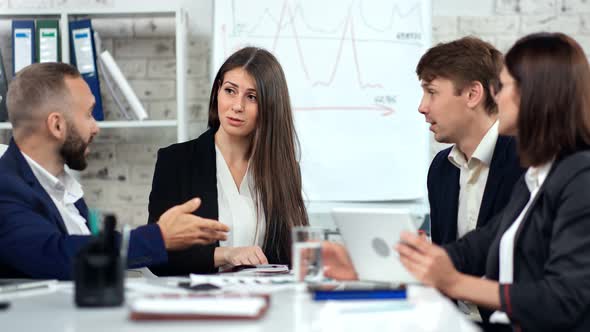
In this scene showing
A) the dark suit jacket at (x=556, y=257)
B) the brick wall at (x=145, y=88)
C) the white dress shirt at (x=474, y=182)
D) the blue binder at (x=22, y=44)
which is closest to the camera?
the dark suit jacket at (x=556, y=257)

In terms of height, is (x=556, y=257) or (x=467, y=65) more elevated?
(x=467, y=65)

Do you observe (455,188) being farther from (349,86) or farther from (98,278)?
(98,278)

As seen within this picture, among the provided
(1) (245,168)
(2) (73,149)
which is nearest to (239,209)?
(1) (245,168)

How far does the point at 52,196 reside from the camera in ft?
6.87

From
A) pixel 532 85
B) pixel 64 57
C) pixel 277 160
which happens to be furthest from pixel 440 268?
pixel 64 57

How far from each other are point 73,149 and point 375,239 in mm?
967

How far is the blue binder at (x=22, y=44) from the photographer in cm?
318

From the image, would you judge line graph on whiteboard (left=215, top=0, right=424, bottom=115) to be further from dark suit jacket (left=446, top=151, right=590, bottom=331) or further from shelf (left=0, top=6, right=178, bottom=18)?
dark suit jacket (left=446, top=151, right=590, bottom=331)

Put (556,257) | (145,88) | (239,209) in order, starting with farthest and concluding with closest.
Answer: (145,88) → (239,209) → (556,257)

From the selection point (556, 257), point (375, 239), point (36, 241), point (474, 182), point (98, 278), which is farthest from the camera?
point (474, 182)

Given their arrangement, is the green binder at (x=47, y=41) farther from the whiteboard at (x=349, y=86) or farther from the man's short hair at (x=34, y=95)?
the man's short hair at (x=34, y=95)

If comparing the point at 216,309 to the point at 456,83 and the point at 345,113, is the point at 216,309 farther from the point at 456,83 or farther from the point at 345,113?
the point at 345,113

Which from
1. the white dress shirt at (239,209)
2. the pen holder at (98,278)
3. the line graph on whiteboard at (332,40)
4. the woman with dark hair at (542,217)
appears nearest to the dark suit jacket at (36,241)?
the pen holder at (98,278)

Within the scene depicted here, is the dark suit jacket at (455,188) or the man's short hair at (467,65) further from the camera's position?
the man's short hair at (467,65)
